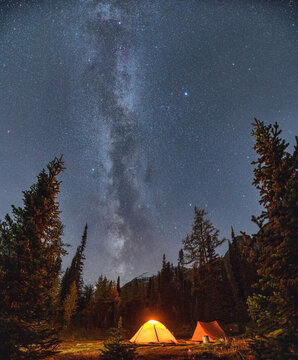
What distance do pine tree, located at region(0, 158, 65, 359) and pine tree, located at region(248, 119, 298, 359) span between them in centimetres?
703

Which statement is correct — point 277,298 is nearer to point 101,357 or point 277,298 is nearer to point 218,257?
point 101,357

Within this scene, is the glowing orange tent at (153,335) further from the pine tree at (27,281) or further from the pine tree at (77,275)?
the pine tree at (77,275)

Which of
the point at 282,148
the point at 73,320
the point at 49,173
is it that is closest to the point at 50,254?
the point at 49,173

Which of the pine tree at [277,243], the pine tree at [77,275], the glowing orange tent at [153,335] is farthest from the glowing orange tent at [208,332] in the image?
the pine tree at [77,275]

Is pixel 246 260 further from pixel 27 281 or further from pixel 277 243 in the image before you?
pixel 27 281

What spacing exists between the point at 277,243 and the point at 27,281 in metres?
8.75

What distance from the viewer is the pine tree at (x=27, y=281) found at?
21.9ft

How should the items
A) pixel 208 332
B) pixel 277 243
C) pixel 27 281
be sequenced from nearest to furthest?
pixel 277 243
pixel 27 281
pixel 208 332

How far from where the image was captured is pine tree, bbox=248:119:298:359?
6.05 meters

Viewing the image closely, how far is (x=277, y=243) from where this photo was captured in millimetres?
6719

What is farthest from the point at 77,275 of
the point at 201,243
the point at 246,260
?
the point at 246,260

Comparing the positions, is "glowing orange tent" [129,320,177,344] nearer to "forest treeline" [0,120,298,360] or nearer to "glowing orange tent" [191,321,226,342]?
"glowing orange tent" [191,321,226,342]

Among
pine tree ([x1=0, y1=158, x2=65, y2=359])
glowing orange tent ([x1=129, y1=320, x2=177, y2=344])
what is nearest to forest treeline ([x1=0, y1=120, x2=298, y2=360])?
pine tree ([x1=0, y1=158, x2=65, y2=359])

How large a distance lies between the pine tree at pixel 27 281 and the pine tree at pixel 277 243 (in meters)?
7.03
